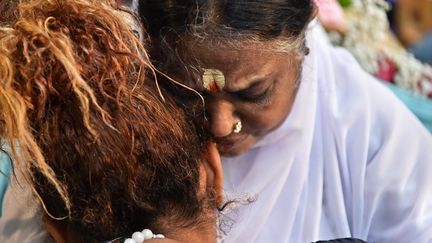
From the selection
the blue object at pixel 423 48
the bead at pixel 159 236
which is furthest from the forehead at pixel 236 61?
the blue object at pixel 423 48

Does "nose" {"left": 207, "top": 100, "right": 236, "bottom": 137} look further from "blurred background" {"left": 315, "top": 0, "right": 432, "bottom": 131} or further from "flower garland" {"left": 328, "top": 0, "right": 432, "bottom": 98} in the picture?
"flower garland" {"left": 328, "top": 0, "right": 432, "bottom": 98}

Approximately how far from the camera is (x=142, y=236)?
1264mm

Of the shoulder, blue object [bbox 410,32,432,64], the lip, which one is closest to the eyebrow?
the lip

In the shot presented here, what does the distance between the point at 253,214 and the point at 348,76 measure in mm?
443

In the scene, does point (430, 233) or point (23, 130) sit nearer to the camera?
point (23, 130)

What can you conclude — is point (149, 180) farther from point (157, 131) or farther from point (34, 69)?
point (34, 69)

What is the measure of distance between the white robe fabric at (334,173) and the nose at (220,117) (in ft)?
0.74

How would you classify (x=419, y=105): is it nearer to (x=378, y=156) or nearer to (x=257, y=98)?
(x=378, y=156)

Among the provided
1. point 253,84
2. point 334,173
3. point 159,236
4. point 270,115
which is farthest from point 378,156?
point 159,236

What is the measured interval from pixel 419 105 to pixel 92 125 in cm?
191

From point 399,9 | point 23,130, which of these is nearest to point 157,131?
point 23,130

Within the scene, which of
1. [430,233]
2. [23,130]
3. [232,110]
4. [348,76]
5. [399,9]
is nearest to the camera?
[23,130]

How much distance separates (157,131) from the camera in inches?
50.0

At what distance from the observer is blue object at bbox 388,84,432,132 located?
2861mm
